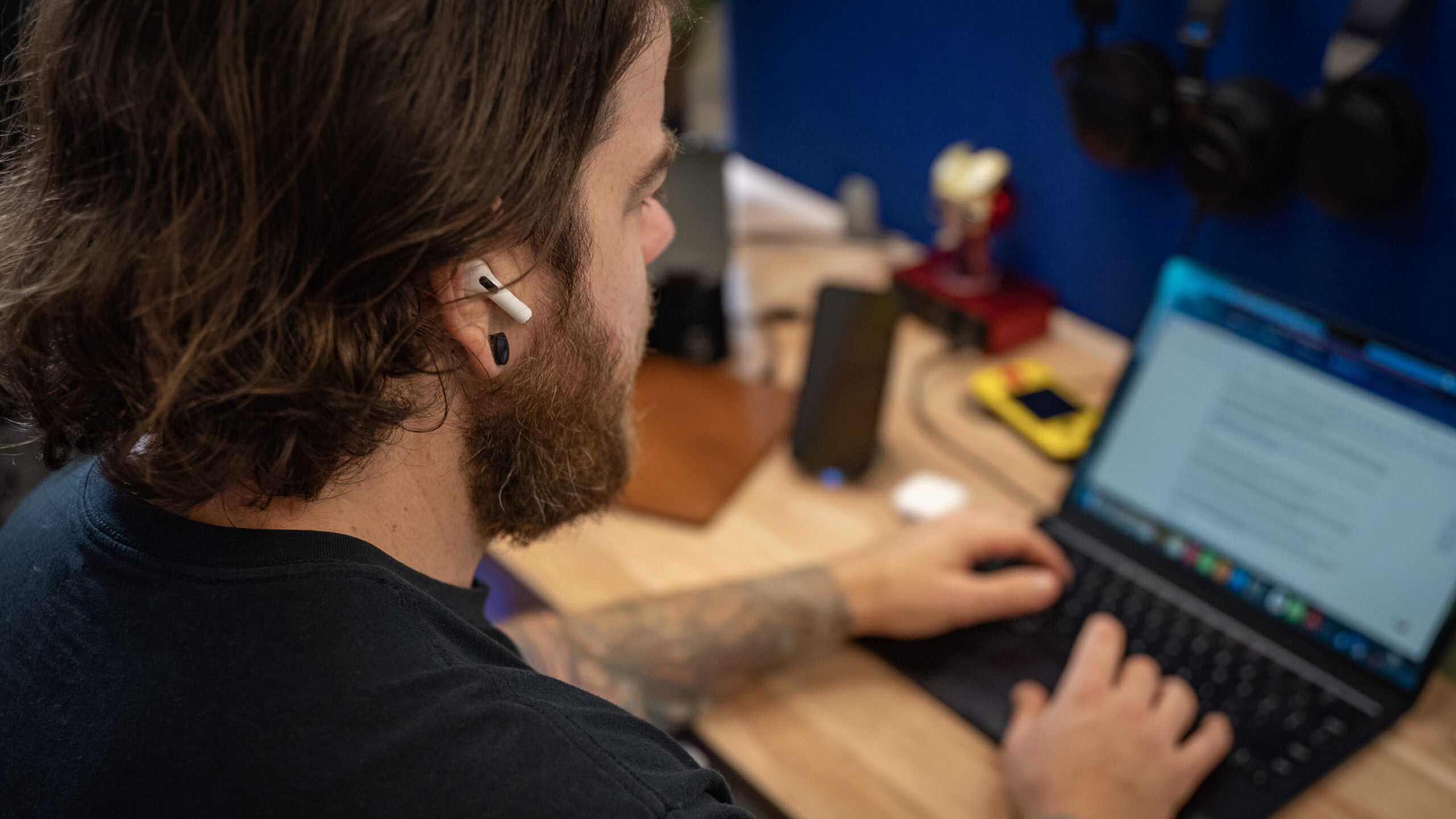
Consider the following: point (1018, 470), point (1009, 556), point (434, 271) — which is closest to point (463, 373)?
point (434, 271)

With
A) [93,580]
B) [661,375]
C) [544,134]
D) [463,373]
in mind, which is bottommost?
[661,375]

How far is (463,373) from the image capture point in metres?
0.60

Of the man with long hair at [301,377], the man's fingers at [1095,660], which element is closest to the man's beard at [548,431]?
the man with long hair at [301,377]

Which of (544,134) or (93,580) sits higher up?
(544,134)

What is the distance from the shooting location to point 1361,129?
0.92 metres

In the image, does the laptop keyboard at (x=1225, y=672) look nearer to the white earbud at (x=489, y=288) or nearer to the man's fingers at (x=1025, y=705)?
the man's fingers at (x=1025, y=705)

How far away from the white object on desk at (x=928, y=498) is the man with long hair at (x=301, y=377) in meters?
0.50

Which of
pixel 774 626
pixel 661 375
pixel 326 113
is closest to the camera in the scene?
pixel 326 113

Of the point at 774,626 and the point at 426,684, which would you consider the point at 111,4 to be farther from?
the point at 774,626

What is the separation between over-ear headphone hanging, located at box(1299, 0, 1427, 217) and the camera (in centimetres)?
89

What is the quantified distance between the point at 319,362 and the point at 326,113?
0.12 metres

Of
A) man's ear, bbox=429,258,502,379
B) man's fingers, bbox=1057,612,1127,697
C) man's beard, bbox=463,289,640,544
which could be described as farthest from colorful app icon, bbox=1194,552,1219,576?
man's ear, bbox=429,258,502,379

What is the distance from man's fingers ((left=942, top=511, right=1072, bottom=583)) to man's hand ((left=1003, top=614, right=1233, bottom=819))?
110 millimetres

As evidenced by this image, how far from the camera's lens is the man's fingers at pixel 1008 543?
939 mm
